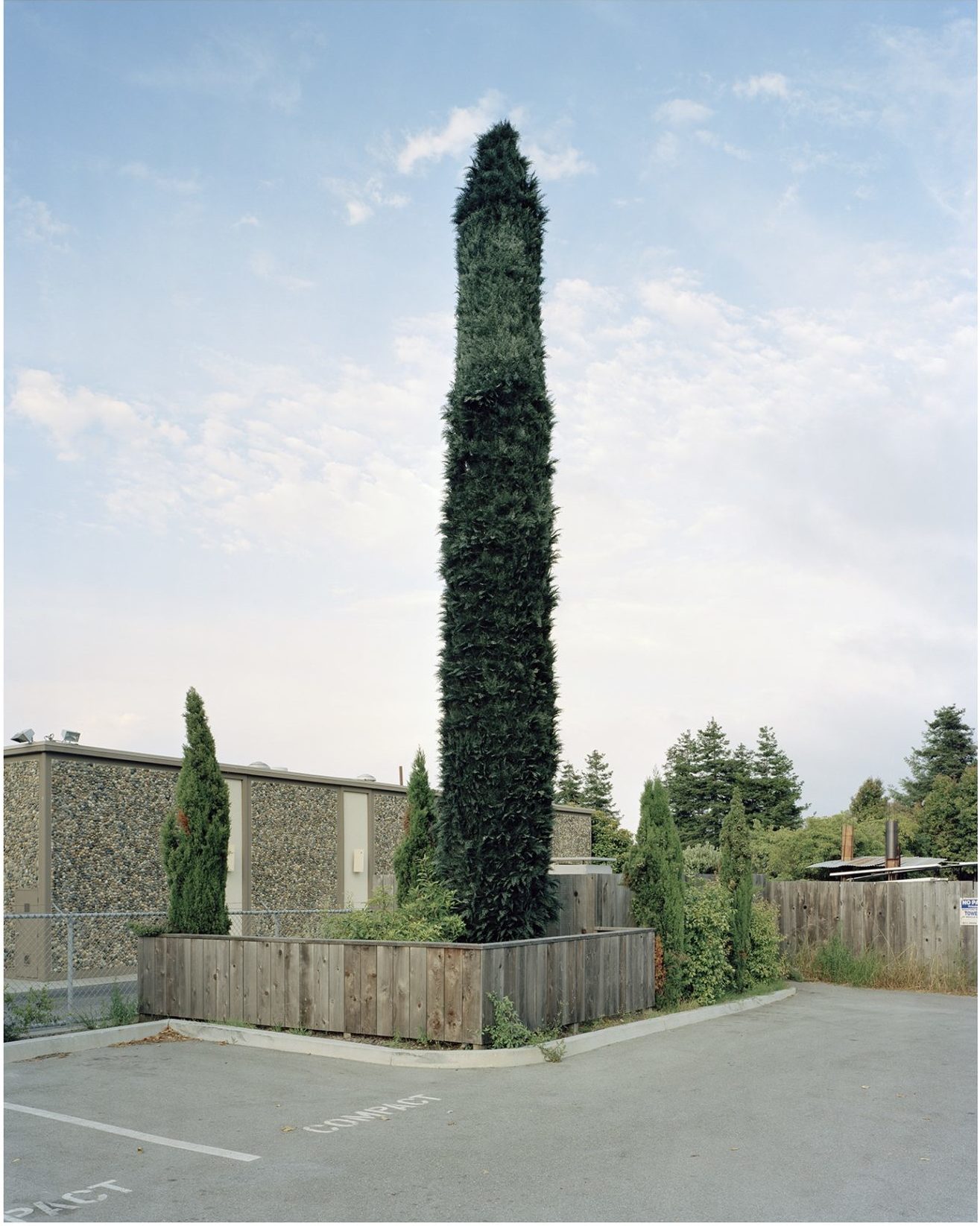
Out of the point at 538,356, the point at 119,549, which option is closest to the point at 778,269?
the point at 538,356

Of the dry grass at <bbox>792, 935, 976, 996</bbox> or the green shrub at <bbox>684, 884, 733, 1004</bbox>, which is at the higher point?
the green shrub at <bbox>684, 884, 733, 1004</bbox>

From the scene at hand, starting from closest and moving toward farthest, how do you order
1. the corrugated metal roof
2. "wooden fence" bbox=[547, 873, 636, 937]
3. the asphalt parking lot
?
the asphalt parking lot → "wooden fence" bbox=[547, 873, 636, 937] → the corrugated metal roof

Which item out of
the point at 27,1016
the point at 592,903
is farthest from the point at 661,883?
the point at 27,1016

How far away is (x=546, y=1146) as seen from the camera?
6871 millimetres

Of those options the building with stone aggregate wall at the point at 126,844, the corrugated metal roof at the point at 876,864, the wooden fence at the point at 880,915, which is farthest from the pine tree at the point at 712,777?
the wooden fence at the point at 880,915

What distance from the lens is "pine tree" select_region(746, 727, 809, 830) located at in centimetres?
5788

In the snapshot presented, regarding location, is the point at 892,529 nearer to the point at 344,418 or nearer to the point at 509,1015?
the point at 344,418

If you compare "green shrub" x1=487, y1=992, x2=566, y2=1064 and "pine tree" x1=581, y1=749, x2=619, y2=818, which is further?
"pine tree" x1=581, y1=749, x2=619, y2=818

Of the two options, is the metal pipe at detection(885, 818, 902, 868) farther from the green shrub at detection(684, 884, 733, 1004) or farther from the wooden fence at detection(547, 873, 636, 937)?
the wooden fence at detection(547, 873, 636, 937)

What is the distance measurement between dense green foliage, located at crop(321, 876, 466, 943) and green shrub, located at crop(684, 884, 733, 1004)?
3.84 metres

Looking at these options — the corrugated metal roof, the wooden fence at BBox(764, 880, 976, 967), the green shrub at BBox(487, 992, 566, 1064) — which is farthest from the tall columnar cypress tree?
the corrugated metal roof

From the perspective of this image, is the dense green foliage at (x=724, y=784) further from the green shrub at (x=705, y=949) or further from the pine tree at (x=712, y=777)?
the green shrub at (x=705, y=949)

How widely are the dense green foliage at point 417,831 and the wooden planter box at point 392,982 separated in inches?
142

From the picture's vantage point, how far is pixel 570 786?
217 ft
